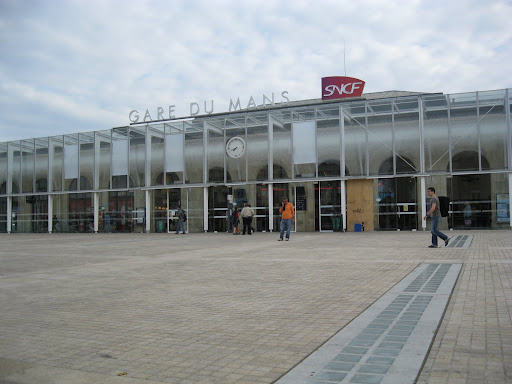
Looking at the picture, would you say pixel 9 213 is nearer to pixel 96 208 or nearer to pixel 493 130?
pixel 96 208

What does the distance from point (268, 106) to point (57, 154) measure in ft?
56.9

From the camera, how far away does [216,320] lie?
17.5 feet

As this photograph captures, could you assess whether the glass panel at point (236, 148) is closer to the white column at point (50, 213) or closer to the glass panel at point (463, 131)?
the glass panel at point (463, 131)

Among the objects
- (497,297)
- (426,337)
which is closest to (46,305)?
(426,337)

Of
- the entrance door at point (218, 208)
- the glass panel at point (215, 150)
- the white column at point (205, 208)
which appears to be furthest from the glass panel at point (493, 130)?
the white column at point (205, 208)

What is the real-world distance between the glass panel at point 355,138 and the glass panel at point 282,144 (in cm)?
328

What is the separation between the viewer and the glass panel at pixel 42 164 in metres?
34.3

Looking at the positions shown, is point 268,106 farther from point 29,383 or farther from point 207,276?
point 29,383

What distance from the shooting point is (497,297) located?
6.00 metres

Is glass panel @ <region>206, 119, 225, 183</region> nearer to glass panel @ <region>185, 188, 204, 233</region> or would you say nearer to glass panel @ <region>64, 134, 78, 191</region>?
glass panel @ <region>185, 188, 204, 233</region>

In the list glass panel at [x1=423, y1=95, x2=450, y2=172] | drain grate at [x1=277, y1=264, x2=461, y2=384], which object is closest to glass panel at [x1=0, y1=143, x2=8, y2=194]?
glass panel at [x1=423, y1=95, x2=450, y2=172]

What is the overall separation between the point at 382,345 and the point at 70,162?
32.6 m

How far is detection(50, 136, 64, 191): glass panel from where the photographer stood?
3366 cm

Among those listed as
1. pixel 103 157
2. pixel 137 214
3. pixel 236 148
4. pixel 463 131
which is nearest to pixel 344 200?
pixel 463 131
